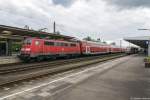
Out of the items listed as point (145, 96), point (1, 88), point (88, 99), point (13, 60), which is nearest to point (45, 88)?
point (1, 88)

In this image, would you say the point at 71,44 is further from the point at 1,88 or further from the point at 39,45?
the point at 1,88

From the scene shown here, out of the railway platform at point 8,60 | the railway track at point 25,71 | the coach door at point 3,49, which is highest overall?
the coach door at point 3,49

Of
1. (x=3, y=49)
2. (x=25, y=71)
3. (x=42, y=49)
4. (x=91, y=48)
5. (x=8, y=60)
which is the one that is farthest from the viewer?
(x=91, y=48)

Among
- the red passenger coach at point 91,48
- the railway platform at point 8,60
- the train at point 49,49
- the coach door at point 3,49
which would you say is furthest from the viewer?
the red passenger coach at point 91,48

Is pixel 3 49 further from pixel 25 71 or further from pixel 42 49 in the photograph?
pixel 25 71

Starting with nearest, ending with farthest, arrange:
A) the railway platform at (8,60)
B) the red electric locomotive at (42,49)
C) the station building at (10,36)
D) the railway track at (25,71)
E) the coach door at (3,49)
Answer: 1. the railway track at (25,71)
2. the railway platform at (8,60)
3. the station building at (10,36)
4. the red electric locomotive at (42,49)
5. the coach door at (3,49)

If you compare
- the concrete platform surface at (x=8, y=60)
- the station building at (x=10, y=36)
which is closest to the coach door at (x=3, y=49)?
the station building at (x=10, y=36)

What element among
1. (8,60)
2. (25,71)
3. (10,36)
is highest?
(10,36)

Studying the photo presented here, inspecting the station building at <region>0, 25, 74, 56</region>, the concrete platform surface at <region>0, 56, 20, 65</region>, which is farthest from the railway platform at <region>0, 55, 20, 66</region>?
the station building at <region>0, 25, 74, 56</region>

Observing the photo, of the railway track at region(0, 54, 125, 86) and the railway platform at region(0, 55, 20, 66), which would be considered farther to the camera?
the railway platform at region(0, 55, 20, 66)

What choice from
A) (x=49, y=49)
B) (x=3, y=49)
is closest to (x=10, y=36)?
(x=3, y=49)

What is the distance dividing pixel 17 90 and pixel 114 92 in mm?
4874

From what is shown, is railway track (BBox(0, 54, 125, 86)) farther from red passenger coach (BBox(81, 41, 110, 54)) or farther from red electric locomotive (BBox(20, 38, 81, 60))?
red passenger coach (BBox(81, 41, 110, 54))

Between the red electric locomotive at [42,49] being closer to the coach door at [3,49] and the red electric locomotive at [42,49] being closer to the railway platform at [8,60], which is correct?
the railway platform at [8,60]
